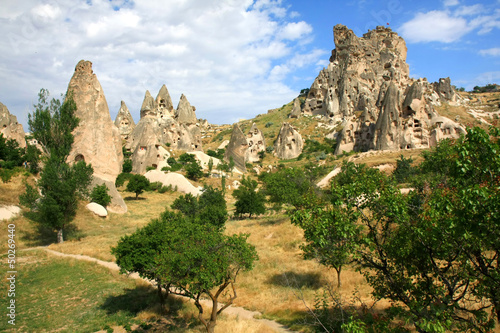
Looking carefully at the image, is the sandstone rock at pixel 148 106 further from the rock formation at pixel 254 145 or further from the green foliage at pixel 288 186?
the green foliage at pixel 288 186

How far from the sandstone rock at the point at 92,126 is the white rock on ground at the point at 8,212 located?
19.6ft

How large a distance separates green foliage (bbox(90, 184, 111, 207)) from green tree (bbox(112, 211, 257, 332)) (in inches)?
580

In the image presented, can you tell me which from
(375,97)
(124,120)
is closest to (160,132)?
(124,120)

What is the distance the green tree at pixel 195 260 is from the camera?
328 inches

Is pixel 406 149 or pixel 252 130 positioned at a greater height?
pixel 252 130

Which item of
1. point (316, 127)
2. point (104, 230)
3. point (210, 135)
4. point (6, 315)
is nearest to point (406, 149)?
point (316, 127)

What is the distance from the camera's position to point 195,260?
8.62 metres

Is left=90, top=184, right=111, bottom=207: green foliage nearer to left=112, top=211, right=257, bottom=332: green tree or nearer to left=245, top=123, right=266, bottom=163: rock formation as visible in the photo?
left=112, top=211, right=257, bottom=332: green tree

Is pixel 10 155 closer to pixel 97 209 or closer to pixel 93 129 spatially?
pixel 93 129

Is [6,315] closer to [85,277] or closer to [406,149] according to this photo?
[85,277]

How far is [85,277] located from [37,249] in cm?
614

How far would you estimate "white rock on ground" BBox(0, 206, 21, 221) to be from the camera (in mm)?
19780

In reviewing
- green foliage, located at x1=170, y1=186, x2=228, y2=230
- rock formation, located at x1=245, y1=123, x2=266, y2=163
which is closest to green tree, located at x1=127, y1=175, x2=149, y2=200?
green foliage, located at x1=170, y1=186, x2=228, y2=230

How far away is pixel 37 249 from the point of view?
17.5 m
